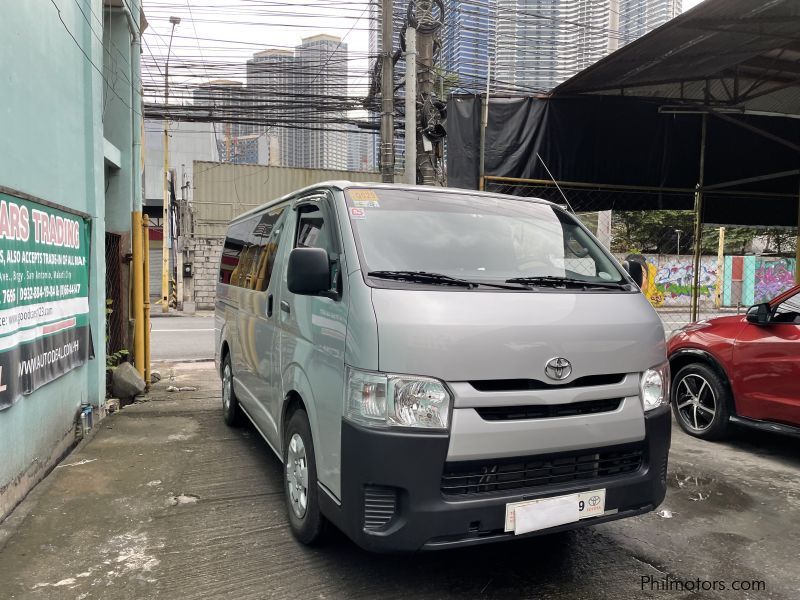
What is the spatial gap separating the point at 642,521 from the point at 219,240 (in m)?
19.7

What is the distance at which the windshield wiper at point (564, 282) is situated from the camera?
3.14m

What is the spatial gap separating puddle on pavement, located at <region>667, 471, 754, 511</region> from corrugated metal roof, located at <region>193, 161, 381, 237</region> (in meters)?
17.8

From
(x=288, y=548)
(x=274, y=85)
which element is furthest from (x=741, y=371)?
(x=274, y=85)

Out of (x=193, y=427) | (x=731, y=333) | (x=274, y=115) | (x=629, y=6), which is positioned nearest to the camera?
(x=731, y=333)

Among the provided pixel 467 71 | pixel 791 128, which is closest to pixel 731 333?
pixel 791 128

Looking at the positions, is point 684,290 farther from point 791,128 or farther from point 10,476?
point 10,476

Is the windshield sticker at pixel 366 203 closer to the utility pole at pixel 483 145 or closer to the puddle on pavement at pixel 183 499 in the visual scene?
the puddle on pavement at pixel 183 499

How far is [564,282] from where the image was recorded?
3225 millimetres

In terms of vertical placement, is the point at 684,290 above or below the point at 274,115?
below

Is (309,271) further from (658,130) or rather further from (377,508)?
(658,130)

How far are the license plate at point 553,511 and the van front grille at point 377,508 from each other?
1.67ft

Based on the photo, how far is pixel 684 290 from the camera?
24.5 m

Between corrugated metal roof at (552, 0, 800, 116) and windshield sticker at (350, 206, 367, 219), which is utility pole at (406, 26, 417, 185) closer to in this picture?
corrugated metal roof at (552, 0, 800, 116)

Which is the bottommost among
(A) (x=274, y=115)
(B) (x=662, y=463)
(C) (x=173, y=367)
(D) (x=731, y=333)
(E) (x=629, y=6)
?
(C) (x=173, y=367)
